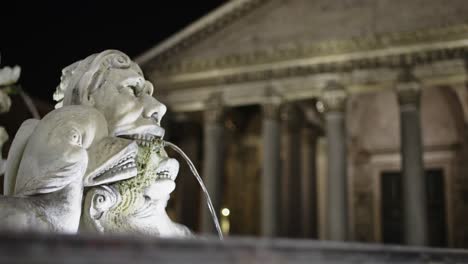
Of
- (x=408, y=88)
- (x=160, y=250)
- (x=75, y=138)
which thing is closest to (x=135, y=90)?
(x=75, y=138)

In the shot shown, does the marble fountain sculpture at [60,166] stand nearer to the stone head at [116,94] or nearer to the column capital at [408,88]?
the stone head at [116,94]

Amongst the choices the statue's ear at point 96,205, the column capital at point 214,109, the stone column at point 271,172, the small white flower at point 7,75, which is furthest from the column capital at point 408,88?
the statue's ear at point 96,205

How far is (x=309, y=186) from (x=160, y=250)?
16.4 metres

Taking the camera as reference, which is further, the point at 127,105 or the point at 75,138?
the point at 127,105

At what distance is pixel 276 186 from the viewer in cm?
1523

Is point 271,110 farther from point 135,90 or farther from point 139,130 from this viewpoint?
point 139,130

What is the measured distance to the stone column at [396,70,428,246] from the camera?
1384 cm

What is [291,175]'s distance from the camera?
16484 mm

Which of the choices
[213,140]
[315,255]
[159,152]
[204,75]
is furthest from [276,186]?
[315,255]

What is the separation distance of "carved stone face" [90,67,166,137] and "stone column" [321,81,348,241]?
39.1 ft

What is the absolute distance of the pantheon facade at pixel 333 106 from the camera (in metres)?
14.5

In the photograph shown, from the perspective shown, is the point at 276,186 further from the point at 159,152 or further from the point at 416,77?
the point at 159,152

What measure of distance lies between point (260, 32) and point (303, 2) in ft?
5.12

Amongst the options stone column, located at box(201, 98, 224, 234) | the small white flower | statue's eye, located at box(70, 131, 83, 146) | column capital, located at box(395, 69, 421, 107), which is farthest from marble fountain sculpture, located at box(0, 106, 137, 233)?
stone column, located at box(201, 98, 224, 234)
